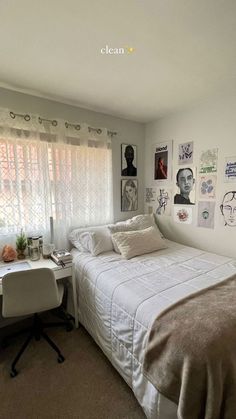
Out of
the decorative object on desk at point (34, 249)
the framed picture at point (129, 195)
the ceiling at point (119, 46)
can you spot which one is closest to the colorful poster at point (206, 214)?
the framed picture at point (129, 195)

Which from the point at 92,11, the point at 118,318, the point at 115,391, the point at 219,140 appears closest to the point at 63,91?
the point at 92,11

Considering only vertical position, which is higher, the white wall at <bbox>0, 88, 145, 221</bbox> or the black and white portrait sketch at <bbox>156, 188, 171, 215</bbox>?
the white wall at <bbox>0, 88, 145, 221</bbox>

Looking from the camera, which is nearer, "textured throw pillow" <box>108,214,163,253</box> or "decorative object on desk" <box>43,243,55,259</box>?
"decorative object on desk" <box>43,243,55,259</box>

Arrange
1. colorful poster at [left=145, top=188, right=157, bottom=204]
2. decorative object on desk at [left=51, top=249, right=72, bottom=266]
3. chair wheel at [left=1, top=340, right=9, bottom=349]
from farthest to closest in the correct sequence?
1. colorful poster at [left=145, top=188, right=157, bottom=204]
2. decorative object on desk at [left=51, top=249, right=72, bottom=266]
3. chair wheel at [left=1, top=340, right=9, bottom=349]

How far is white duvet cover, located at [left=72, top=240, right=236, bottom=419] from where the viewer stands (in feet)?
4.17

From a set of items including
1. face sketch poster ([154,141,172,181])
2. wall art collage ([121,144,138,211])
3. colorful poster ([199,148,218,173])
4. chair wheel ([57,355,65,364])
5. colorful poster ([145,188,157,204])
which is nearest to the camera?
chair wheel ([57,355,65,364])

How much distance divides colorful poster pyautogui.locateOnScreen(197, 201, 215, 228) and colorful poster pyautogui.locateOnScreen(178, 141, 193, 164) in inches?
22.4

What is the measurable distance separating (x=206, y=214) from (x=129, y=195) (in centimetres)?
112

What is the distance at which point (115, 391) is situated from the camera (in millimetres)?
1448

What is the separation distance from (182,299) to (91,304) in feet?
2.85

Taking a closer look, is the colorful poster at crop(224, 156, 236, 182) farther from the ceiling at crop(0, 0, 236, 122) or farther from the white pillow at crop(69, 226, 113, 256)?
the white pillow at crop(69, 226, 113, 256)

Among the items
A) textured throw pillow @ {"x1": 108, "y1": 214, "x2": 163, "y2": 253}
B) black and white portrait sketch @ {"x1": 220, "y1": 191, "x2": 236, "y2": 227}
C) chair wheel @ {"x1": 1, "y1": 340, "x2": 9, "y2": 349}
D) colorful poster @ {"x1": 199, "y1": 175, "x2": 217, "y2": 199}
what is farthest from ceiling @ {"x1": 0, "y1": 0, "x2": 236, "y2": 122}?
chair wheel @ {"x1": 1, "y1": 340, "x2": 9, "y2": 349}

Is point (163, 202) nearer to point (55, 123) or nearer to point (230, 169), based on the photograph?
point (230, 169)

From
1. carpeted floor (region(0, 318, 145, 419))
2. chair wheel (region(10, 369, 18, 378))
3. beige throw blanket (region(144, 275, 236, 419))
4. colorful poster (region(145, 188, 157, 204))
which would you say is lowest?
carpeted floor (region(0, 318, 145, 419))
